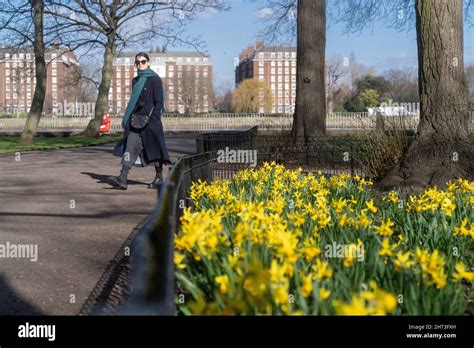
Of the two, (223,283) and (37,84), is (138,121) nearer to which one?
(223,283)

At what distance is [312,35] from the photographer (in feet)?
52.2

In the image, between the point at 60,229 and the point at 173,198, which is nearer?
the point at 173,198

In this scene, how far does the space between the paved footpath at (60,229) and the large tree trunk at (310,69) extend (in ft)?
14.3

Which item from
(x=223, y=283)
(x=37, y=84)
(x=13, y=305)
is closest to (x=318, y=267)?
(x=223, y=283)

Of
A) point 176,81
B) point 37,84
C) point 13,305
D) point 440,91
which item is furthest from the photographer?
point 176,81

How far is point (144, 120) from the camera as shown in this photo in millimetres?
9656

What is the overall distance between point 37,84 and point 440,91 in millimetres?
18190

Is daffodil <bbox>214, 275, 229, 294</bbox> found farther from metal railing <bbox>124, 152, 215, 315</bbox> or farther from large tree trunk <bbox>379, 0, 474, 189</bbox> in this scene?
large tree trunk <bbox>379, 0, 474, 189</bbox>

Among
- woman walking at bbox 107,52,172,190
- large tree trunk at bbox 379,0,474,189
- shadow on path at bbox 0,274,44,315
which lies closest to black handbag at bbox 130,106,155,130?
woman walking at bbox 107,52,172,190

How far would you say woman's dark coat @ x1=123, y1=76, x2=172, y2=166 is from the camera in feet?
31.8

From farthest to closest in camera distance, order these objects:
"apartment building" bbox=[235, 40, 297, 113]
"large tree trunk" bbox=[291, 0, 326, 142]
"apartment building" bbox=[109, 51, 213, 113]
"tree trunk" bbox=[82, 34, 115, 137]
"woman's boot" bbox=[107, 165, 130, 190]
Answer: "apartment building" bbox=[235, 40, 297, 113] → "apartment building" bbox=[109, 51, 213, 113] → "tree trunk" bbox=[82, 34, 115, 137] → "large tree trunk" bbox=[291, 0, 326, 142] → "woman's boot" bbox=[107, 165, 130, 190]

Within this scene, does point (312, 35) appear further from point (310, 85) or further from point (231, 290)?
point (231, 290)

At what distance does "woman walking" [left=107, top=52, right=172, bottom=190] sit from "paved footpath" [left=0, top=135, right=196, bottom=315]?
55 centimetres
